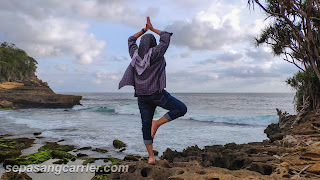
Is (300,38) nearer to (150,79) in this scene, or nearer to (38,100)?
(150,79)

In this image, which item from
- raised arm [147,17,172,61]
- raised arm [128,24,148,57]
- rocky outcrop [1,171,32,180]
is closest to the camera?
raised arm [147,17,172,61]

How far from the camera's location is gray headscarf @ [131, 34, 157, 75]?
3171mm

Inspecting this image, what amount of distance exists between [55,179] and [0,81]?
47.8m

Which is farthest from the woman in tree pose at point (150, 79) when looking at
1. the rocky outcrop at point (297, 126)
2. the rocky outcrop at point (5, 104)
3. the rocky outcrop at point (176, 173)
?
the rocky outcrop at point (5, 104)

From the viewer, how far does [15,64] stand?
164ft

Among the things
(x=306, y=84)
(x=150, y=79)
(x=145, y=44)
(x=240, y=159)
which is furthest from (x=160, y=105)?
(x=306, y=84)

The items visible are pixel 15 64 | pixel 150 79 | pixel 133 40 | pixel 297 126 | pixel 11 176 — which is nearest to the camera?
pixel 150 79

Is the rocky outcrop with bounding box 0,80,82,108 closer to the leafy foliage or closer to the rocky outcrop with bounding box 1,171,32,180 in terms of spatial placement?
the leafy foliage

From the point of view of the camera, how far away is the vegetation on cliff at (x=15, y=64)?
4731cm

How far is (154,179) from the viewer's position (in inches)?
116

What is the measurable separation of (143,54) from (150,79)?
360 millimetres

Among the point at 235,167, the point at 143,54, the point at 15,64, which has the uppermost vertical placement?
the point at 15,64

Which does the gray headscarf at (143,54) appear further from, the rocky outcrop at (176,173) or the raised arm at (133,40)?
the rocky outcrop at (176,173)

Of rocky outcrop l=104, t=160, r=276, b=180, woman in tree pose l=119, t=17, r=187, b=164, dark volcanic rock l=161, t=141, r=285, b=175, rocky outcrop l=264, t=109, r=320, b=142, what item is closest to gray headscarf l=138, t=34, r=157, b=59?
woman in tree pose l=119, t=17, r=187, b=164
